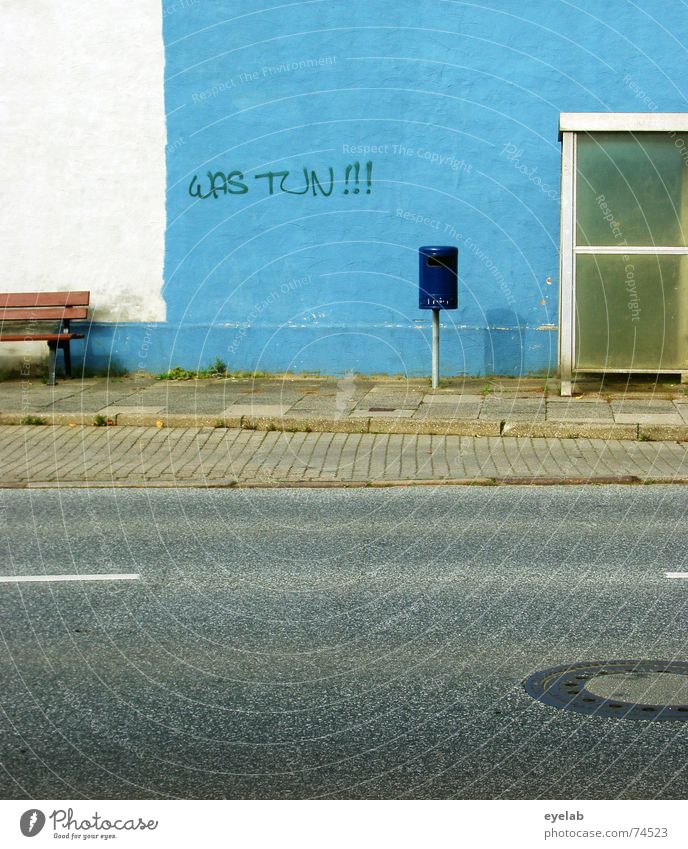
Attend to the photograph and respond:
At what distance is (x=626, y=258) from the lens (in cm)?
1377

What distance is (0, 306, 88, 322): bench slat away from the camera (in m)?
15.3

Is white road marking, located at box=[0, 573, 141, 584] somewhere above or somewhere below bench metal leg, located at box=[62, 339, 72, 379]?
below

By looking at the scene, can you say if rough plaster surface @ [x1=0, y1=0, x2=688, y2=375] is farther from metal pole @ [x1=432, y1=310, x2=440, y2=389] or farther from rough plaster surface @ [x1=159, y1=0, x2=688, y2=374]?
metal pole @ [x1=432, y1=310, x2=440, y2=389]

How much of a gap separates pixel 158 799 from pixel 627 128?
10408mm

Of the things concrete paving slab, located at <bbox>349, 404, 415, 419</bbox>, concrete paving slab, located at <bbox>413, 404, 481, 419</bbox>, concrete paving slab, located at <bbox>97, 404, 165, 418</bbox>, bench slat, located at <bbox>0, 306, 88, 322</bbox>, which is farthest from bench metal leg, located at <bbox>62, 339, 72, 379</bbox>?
concrete paving slab, located at <bbox>413, 404, 481, 419</bbox>

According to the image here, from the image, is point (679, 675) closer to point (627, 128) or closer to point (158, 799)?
point (158, 799)

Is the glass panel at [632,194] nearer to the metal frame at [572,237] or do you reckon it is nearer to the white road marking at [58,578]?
the metal frame at [572,237]

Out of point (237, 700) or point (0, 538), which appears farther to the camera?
point (0, 538)

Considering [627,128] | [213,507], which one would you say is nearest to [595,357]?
[627,128]

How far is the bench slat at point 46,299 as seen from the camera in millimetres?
15492

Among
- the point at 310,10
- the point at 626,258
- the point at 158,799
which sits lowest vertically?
the point at 158,799

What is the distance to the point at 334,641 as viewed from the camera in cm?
632

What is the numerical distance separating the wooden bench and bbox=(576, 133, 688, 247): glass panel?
230 inches

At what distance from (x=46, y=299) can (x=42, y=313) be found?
31 centimetres
